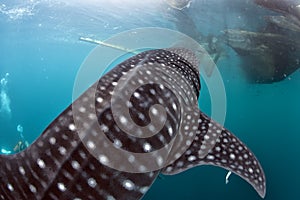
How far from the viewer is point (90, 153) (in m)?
2.22

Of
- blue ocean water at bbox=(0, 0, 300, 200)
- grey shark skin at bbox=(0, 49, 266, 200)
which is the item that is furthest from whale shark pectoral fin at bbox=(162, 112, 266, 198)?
blue ocean water at bbox=(0, 0, 300, 200)

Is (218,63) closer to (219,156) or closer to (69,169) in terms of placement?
(219,156)

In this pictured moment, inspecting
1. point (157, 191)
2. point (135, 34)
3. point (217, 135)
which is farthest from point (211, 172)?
point (217, 135)

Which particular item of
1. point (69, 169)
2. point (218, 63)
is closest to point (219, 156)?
point (69, 169)

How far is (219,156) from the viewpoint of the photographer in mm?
3188

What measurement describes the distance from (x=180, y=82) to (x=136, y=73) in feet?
2.32

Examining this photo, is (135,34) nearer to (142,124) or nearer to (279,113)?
(142,124)

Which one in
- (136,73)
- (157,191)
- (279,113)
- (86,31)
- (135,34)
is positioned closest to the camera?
(136,73)

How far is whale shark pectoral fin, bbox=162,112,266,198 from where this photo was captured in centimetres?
306

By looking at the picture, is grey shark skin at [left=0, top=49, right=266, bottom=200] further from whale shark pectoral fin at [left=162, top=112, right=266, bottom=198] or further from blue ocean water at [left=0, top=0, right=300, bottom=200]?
blue ocean water at [left=0, top=0, right=300, bottom=200]

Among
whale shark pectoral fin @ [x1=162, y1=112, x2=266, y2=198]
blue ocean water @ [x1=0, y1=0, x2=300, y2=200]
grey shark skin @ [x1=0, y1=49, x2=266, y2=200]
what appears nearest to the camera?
grey shark skin @ [x1=0, y1=49, x2=266, y2=200]

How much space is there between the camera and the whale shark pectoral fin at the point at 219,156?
3.06 meters

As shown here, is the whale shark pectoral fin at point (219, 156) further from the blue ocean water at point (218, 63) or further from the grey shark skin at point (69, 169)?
the blue ocean water at point (218, 63)

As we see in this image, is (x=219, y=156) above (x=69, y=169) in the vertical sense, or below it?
below
